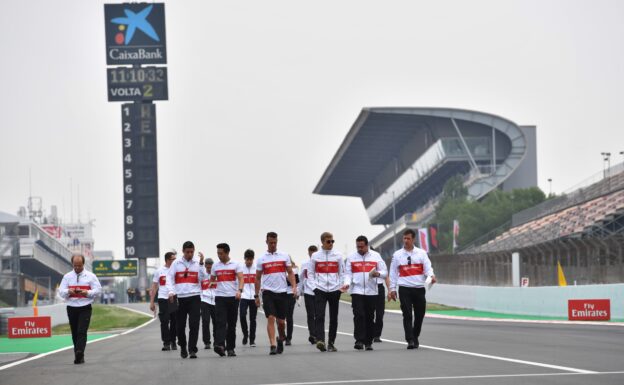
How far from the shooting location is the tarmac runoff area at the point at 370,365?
1213 centimetres

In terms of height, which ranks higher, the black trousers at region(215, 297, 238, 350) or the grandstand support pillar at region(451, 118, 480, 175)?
the grandstand support pillar at region(451, 118, 480, 175)

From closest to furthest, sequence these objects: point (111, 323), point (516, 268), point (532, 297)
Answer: point (532, 297) < point (516, 268) < point (111, 323)

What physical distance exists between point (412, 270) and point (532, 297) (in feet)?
63.9

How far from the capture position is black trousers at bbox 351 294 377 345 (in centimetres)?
1778

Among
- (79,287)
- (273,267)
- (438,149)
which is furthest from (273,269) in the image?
(438,149)

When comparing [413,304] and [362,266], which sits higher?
[362,266]

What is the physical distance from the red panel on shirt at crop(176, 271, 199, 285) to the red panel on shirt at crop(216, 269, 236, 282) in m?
0.37

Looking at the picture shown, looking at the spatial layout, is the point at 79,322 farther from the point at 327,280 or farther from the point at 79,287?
the point at 327,280

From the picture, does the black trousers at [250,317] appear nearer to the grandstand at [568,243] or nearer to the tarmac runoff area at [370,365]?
the tarmac runoff area at [370,365]

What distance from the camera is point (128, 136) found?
277 ft

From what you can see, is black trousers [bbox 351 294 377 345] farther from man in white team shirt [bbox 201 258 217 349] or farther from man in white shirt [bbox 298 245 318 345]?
man in white team shirt [bbox 201 258 217 349]

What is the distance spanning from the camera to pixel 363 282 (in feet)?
59.2

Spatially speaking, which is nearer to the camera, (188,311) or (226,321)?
(188,311)

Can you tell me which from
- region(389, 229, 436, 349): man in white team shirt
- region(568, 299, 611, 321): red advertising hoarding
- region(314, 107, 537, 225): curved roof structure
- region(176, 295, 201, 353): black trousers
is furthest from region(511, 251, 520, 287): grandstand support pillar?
region(314, 107, 537, 225): curved roof structure
